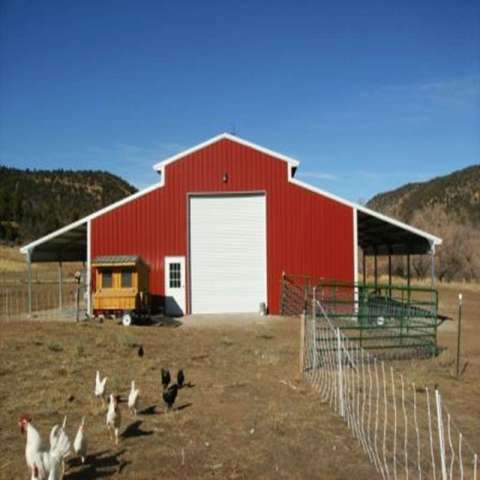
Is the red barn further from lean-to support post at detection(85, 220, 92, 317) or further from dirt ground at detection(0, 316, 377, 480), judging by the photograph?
dirt ground at detection(0, 316, 377, 480)

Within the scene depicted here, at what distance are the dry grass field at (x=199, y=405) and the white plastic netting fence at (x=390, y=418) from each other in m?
0.24

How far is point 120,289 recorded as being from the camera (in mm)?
22859

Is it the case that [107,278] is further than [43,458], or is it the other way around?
[107,278]

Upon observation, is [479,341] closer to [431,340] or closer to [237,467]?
[431,340]

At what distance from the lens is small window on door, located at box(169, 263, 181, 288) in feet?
82.0

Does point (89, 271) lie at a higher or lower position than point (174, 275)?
higher

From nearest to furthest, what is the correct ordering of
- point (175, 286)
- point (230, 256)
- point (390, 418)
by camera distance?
point (390, 418) < point (175, 286) < point (230, 256)

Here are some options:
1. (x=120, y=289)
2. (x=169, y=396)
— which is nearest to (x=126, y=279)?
(x=120, y=289)

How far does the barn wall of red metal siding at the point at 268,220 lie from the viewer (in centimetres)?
2469

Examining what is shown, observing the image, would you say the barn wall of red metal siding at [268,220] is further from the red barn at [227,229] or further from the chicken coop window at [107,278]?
the chicken coop window at [107,278]

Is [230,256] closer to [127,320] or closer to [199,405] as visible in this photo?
[127,320]

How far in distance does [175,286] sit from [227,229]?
3045mm

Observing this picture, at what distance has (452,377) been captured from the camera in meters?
12.2

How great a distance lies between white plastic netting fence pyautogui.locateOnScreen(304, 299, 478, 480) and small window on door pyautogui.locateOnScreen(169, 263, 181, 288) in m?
12.1
